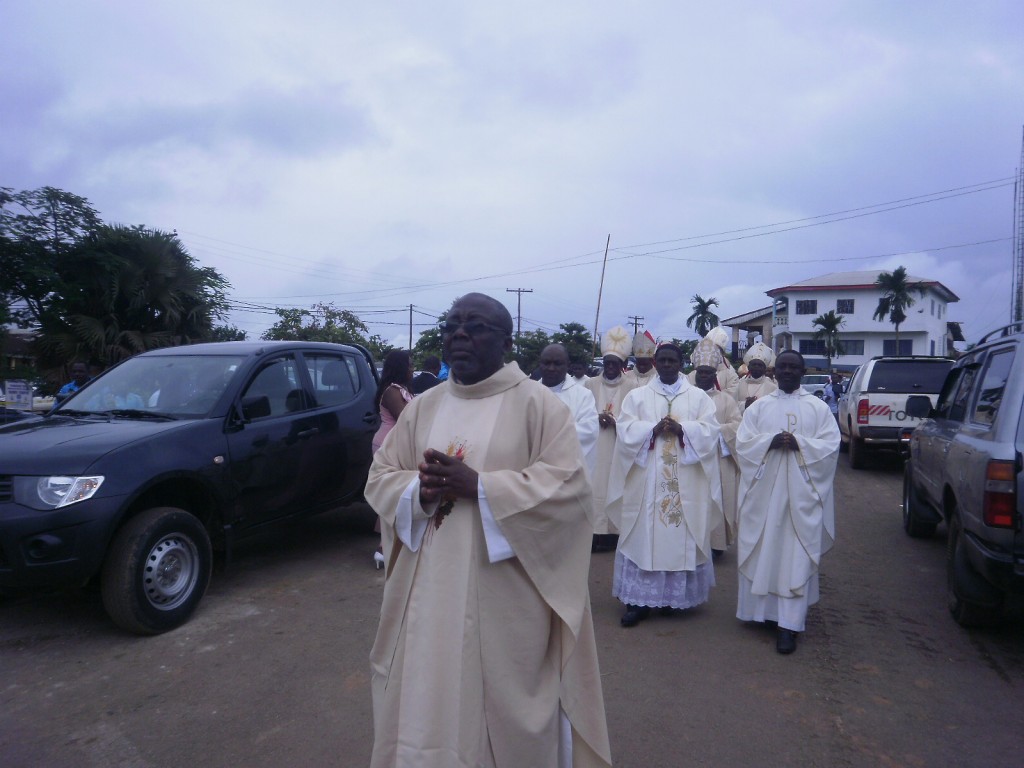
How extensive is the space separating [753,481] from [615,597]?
147 centimetres

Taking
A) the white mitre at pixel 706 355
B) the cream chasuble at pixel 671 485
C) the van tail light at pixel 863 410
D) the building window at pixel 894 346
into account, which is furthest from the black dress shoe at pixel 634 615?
the building window at pixel 894 346

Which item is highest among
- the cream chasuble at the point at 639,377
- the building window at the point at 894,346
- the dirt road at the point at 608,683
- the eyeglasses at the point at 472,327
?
the building window at the point at 894,346

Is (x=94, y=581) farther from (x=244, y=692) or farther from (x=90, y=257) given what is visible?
(x=90, y=257)

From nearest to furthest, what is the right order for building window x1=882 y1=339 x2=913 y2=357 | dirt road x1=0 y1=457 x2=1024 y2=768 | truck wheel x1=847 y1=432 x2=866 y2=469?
dirt road x1=0 y1=457 x2=1024 y2=768 → truck wheel x1=847 y1=432 x2=866 y2=469 → building window x1=882 y1=339 x2=913 y2=357

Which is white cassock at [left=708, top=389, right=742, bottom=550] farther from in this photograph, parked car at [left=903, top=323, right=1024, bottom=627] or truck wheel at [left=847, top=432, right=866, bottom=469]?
truck wheel at [left=847, top=432, right=866, bottom=469]

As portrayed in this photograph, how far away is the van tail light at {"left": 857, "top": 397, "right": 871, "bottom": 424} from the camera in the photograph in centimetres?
1314

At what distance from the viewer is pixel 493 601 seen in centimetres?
262

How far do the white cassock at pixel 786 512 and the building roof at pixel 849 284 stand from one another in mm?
53520

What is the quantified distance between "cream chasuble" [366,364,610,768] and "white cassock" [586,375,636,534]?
4.13 meters

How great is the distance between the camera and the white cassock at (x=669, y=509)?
5.54 meters

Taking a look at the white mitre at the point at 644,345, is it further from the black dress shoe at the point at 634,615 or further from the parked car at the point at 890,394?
the parked car at the point at 890,394

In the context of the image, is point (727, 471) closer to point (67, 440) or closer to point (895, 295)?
point (67, 440)

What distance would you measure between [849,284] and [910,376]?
46.6m

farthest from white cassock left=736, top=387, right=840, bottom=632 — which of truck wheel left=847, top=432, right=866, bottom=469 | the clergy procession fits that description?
truck wheel left=847, top=432, right=866, bottom=469
